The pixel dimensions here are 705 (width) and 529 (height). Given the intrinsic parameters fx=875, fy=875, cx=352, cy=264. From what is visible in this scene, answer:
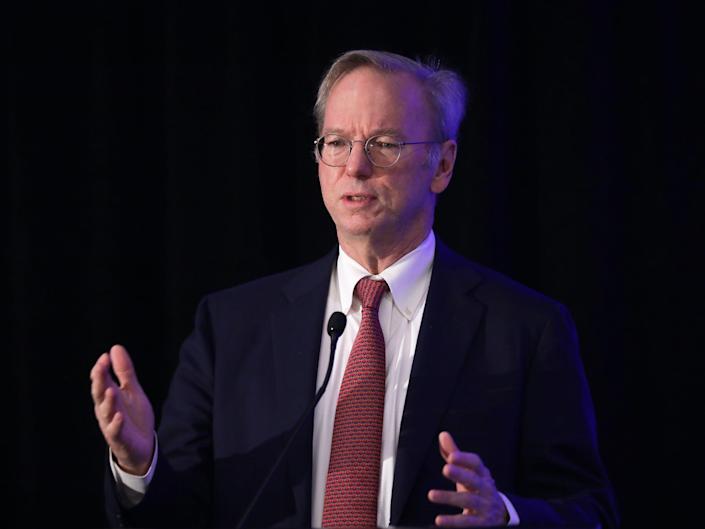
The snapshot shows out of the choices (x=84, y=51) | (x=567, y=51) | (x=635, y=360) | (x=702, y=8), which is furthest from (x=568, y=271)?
(x=84, y=51)

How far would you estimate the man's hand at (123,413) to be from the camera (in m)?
1.74

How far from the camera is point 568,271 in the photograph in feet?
9.32

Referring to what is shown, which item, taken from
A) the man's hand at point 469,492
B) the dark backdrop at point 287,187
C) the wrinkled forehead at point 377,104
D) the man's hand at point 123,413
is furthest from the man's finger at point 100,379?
the dark backdrop at point 287,187

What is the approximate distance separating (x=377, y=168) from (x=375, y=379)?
1.78ft

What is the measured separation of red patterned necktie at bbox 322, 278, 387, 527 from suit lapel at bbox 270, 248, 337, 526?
0.21ft

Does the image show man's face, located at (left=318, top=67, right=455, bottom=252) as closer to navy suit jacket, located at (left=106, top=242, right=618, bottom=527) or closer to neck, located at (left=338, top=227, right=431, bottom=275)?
neck, located at (left=338, top=227, right=431, bottom=275)

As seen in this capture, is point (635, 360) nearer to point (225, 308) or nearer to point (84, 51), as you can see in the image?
point (225, 308)

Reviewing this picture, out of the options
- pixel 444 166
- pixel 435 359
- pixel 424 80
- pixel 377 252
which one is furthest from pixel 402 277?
pixel 424 80

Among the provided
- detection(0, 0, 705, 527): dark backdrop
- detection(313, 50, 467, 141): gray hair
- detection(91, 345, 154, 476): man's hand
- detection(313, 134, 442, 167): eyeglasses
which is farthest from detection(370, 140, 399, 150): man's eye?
detection(91, 345, 154, 476): man's hand

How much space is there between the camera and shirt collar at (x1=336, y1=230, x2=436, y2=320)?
7.51 ft

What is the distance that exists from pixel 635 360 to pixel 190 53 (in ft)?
5.84

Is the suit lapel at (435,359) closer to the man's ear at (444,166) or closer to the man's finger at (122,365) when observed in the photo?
the man's ear at (444,166)

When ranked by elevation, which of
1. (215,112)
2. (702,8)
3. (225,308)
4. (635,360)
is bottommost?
(635,360)

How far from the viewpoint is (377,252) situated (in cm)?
233
